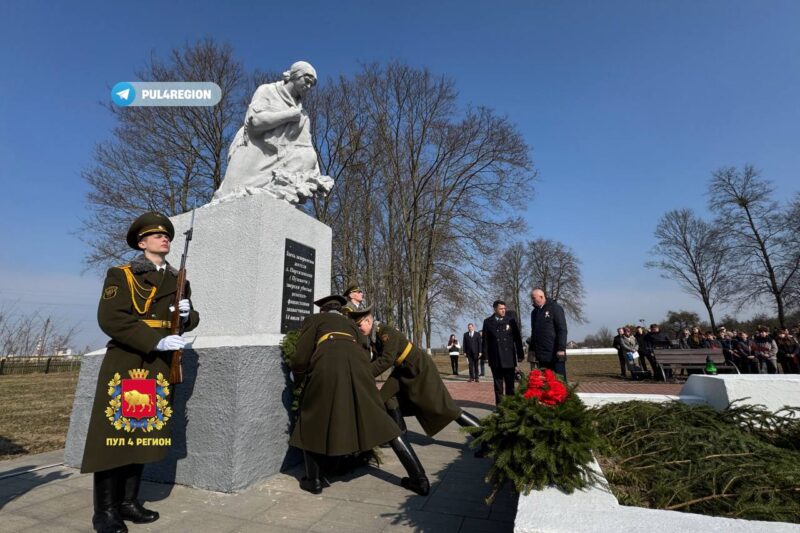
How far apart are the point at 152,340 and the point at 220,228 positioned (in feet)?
6.31

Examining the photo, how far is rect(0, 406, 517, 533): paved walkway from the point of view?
9.14ft

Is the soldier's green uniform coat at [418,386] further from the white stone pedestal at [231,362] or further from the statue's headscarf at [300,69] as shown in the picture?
Result: the statue's headscarf at [300,69]

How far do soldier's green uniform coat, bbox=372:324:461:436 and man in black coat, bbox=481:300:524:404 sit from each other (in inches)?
86.7

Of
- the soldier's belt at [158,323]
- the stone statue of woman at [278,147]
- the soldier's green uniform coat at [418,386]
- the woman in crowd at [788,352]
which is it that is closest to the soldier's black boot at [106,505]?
the soldier's belt at [158,323]

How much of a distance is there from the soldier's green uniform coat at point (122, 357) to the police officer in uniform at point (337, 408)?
108 centimetres

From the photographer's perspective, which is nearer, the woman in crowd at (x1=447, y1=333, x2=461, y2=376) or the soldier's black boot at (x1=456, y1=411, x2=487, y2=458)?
the soldier's black boot at (x1=456, y1=411, x2=487, y2=458)

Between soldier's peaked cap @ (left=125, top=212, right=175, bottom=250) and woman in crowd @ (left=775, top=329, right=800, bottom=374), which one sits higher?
soldier's peaked cap @ (left=125, top=212, right=175, bottom=250)

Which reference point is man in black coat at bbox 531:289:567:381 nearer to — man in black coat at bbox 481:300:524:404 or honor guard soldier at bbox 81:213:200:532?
man in black coat at bbox 481:300:524:404

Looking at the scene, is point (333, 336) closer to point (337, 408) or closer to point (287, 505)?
point (337, 408)

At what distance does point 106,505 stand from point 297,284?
2.61 metres

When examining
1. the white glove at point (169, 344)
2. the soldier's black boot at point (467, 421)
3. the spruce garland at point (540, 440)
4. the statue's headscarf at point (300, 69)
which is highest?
the statue's headscarf at point (300, 69)

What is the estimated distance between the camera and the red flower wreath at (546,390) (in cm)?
263

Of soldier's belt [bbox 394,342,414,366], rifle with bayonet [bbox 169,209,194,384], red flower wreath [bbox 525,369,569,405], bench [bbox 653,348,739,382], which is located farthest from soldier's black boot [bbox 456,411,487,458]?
bench [bbox 653,348,739,382]

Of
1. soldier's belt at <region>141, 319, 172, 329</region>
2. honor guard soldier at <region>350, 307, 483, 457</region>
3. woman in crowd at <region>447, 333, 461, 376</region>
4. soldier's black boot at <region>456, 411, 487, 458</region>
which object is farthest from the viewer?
woman in crowd at <region>447, 333, 461, 376</region>
